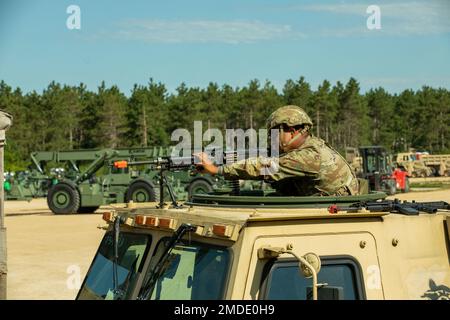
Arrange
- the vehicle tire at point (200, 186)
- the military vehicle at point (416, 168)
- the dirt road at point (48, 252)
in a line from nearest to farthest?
the dirt road at point (48, 252) → the vehicle tire at point (200, 186) → the military vehicle at point (416, 168)

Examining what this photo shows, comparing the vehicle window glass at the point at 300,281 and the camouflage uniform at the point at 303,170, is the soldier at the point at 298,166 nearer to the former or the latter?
the camouflage uniform at the point at 303,170

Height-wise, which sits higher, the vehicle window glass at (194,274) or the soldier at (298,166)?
the soldier at (298,166)

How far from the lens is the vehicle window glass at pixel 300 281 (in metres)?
3.84

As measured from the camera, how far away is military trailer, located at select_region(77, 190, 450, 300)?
3.83 metres

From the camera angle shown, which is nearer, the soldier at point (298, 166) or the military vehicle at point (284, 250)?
the military vehicle at point (284, 250)

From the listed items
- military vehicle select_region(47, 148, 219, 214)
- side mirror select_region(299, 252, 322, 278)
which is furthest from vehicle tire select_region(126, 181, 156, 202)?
side mirror select_region(299, 252, 322, 278)

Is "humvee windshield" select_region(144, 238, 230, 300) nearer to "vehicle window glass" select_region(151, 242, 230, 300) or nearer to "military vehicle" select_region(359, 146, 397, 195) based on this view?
Result: "vehicle window glass" select_region(151, 242, 230, 300)

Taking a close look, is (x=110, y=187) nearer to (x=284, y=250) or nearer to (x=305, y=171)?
(x=305, y=171)

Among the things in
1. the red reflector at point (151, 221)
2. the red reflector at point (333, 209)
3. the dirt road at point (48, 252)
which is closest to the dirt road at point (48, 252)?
the dirt road at point (48, 252)

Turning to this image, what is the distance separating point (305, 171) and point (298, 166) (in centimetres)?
6

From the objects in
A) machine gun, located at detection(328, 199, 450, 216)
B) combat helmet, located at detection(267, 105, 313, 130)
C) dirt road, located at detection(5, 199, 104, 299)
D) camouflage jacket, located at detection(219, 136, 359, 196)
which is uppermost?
combat helmet, located at detection(267, 105, 313, 130)

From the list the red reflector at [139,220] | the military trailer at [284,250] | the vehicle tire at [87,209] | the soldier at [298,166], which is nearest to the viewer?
the military trailer at [284,250]

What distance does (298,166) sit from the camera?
4684mm

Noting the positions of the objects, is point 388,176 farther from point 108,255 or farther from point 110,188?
point 108,255
